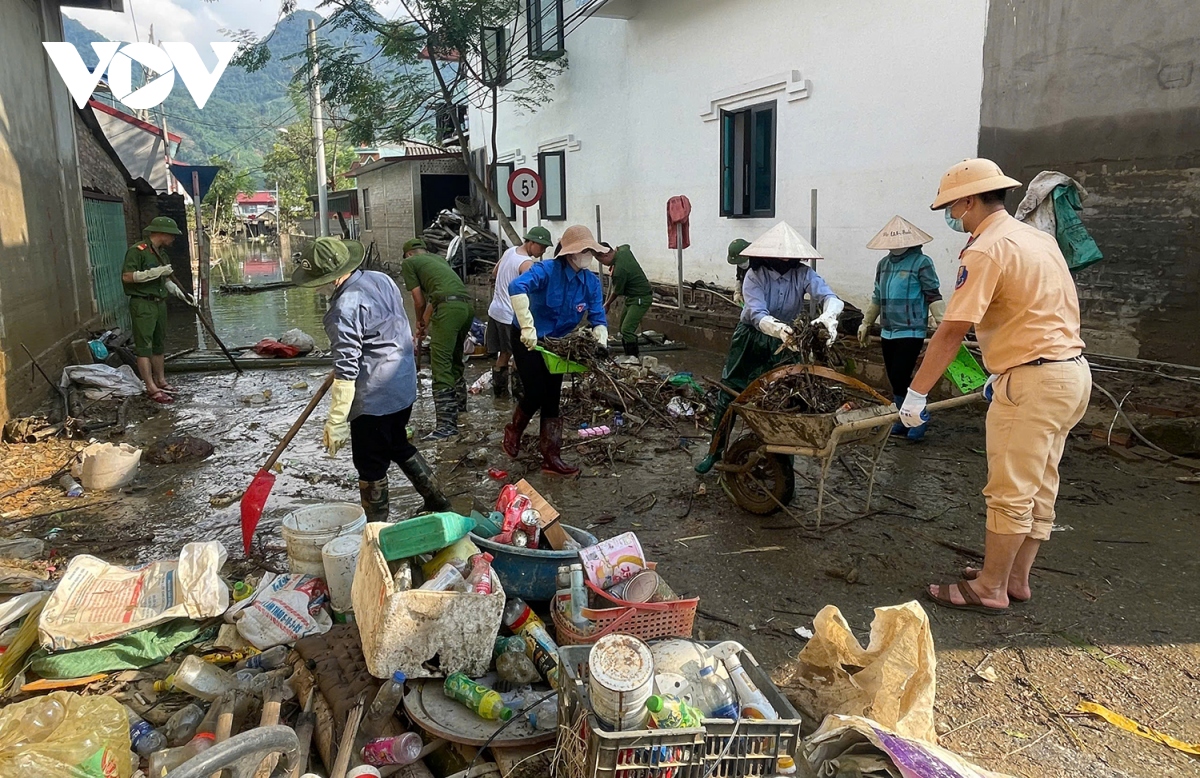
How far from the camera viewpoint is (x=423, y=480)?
4.52 m

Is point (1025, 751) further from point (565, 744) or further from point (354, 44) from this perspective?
point (354, 44)

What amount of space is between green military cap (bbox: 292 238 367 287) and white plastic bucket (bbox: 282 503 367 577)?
4.06ft

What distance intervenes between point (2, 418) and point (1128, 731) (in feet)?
25.7

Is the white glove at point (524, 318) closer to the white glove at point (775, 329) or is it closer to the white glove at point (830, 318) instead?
the white glove at point (775, 329)

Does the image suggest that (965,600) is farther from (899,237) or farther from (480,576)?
(899,237)

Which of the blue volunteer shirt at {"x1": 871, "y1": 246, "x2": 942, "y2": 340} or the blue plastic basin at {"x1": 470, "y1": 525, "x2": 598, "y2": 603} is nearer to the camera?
the blue plastic basin at {"x1": 470, "y1": 525, "x2": 598, "y2": 603}

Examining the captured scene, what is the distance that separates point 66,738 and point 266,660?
2.89 feet

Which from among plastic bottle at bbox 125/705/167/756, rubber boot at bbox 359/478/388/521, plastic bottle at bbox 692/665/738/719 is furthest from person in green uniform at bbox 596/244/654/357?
plastic bottle at bbox 125/705/167/756

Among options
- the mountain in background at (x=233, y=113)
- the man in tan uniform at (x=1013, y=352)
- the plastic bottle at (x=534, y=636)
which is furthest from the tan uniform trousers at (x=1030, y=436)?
the mountain in background at (x=233, y=113)

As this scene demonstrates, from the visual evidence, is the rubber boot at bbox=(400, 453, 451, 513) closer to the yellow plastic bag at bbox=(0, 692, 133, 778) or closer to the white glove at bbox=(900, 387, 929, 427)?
the yellow plastic bag at bbox=(0, 692, 133, 778)

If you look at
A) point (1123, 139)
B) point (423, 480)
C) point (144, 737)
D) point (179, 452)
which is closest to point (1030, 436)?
point (423, 480)

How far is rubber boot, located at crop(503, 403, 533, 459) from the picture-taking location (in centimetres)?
607

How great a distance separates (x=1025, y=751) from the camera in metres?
2.77

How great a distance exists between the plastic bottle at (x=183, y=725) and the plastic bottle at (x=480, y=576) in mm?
1087
